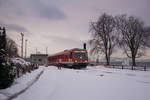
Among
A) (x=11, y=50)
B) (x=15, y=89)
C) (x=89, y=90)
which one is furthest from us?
(x=11, y=50)

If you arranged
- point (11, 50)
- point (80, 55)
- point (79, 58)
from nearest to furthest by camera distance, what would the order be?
point (79, 58), point (80, 55), point (11, 50)

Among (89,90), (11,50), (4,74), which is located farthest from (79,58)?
(11,50)

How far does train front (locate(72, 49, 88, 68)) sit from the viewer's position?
24.9m

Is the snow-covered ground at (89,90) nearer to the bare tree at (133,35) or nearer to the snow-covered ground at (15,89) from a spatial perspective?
the snow-covered ground at (15,89)

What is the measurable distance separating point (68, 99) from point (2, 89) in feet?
13.3

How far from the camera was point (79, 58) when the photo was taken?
83.1ft

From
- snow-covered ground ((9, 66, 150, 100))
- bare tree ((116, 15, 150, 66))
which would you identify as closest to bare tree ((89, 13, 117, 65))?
bare tree ((116, 15, 150, 66))

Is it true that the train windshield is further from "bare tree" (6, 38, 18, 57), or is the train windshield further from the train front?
"bare tree" (6, 38, 18, 57)

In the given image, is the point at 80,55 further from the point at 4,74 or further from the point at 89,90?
the point at 4,74

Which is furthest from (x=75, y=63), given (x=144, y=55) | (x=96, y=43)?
(x=144, y=55)

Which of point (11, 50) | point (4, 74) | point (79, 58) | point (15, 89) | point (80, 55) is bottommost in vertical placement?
point (15, 89)

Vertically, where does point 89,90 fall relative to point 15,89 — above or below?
below

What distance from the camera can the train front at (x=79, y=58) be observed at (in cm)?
2488

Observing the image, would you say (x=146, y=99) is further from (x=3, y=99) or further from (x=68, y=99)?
(x=3, y=99)
